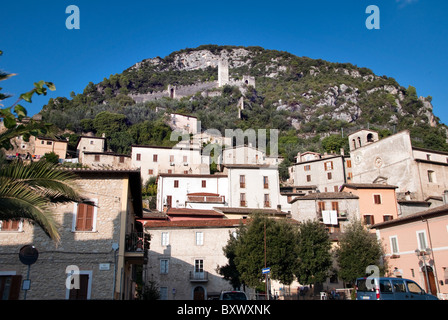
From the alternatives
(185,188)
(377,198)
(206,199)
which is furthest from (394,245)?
(185,188)

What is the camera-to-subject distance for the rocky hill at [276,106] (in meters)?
94.1

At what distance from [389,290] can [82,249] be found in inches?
490

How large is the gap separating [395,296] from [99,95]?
146 meters

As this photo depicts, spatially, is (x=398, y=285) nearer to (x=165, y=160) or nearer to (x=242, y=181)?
(x=242, y=181)

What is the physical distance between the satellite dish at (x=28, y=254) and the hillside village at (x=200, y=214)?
0.25 metres

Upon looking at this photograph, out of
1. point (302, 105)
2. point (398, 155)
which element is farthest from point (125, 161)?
point (302, 105)

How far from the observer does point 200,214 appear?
40906 millimetres

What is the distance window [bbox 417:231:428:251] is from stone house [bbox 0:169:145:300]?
1974 centimetres

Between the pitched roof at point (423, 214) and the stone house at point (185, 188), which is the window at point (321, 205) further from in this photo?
the stone house at point (185, 188)

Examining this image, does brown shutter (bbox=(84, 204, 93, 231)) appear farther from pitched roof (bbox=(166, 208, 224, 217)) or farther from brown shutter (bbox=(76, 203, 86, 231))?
pitched roof (bbox=(166, 208, 224, 217))

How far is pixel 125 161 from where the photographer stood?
71.0 metres
